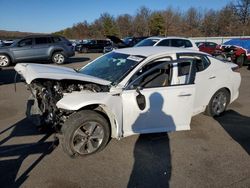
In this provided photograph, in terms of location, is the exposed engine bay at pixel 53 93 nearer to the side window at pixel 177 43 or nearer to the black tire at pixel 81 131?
the black tire at pixel 81 131

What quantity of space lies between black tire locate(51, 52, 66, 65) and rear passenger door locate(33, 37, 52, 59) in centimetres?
49

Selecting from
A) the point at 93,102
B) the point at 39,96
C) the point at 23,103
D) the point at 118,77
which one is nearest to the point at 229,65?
the point at 118,77

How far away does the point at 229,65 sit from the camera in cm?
619

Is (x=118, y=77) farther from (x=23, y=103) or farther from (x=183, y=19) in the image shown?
(x=183, y=19)

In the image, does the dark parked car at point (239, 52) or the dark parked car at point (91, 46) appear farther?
the dark parked car at point (91, 46)

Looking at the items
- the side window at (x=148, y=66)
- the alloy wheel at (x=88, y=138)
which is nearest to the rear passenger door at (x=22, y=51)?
the side window at (x=148, y=66)

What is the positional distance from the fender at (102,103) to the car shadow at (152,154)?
318 mm

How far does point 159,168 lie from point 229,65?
11.0 ft

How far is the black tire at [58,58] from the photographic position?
17.1m

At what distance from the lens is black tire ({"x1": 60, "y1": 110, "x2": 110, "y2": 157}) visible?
4059 millimetres

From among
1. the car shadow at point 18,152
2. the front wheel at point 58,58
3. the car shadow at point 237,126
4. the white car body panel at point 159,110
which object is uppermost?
the white car body panel at point 159,110

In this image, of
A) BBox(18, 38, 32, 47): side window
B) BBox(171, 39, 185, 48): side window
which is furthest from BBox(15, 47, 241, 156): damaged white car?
BBox(18, 38, 32, 47): side window

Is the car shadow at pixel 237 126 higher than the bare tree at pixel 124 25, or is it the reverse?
the bare tree at pixel 124 25

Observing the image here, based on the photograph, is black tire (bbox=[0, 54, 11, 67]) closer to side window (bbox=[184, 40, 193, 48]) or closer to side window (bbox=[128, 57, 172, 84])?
side window (bbox=[184, 40, 193, 48])
